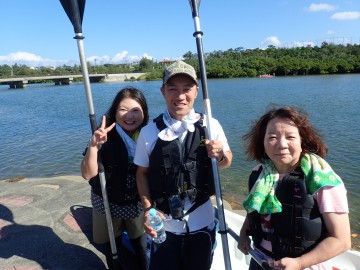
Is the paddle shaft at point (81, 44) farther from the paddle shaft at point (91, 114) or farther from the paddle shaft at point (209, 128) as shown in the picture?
the paddle shaft at point (209, 128)

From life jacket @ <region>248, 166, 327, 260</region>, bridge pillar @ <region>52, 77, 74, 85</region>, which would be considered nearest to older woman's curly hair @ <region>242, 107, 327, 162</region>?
life jacket @ <region>248, 166, 327, 260</region>

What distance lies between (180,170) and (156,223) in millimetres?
414

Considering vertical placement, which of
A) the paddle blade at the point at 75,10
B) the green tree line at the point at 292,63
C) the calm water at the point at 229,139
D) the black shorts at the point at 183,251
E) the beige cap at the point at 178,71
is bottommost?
the calm water at the point at 229,139

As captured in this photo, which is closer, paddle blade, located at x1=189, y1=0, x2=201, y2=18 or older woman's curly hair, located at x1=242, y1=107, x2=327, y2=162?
older woman's curly hair, located at x1=242, y1=107, x2=327, y2=162

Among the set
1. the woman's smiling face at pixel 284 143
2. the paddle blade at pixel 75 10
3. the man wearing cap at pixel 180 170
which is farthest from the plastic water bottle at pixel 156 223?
the paddle blade at pixel 75 10

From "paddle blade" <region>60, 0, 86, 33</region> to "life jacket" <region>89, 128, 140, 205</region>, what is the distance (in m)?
0.98

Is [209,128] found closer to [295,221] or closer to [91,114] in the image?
[295,221]

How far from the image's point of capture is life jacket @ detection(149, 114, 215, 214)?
2.19 m

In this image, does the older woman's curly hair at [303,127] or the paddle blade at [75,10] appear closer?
the older woman's curly hair at [303,127]

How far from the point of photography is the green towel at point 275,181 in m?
1.67

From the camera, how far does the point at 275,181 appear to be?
1871mm

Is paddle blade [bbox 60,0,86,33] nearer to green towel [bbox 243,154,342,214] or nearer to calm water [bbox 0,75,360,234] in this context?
green towel [bbox 243,154,342,214]

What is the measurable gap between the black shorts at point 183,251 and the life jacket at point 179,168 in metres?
0.22

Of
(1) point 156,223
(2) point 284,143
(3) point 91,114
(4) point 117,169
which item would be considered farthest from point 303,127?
(3) point 91,114
